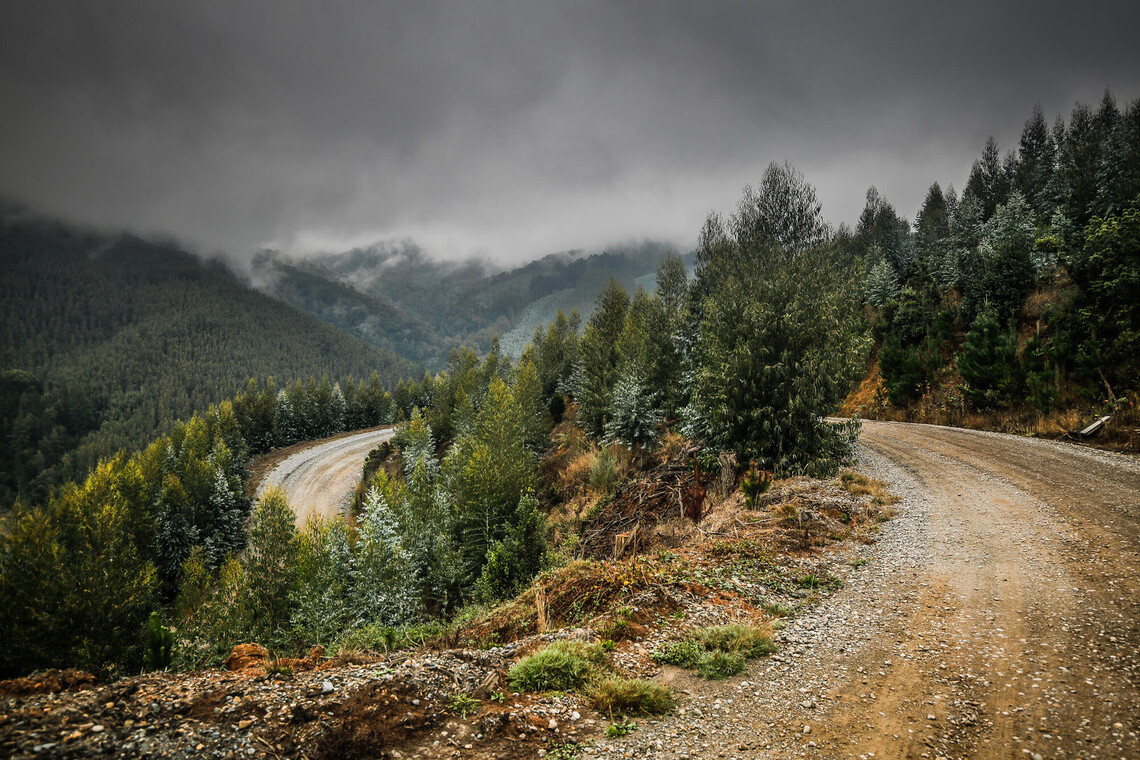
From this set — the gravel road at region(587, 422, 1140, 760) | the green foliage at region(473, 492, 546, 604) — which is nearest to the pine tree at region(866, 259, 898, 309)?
the gravel road at region(587, 422, 1140, 760)

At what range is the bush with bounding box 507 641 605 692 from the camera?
518 centimetres

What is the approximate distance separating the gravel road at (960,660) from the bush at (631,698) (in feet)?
0.61

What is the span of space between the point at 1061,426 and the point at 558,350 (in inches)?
1948

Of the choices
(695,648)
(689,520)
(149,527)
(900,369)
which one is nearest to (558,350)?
(900,369)

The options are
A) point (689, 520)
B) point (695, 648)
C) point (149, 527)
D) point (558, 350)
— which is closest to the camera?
point (695, 648)

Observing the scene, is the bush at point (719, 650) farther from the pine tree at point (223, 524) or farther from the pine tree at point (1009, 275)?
the pine tree at point (223, 524)

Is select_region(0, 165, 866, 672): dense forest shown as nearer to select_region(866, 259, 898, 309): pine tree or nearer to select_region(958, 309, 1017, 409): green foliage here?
select_region(958, 309, 1017, 409): green foliage

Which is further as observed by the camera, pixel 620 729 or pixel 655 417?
pixel 655 417

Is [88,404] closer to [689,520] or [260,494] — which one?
[260,494]

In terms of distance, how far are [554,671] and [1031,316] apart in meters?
28.6

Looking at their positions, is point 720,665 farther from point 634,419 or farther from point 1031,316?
point 1031,316

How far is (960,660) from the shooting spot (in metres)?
5.12

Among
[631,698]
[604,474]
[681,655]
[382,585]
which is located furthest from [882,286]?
[631,698]

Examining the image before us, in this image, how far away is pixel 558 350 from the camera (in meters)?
61.2
